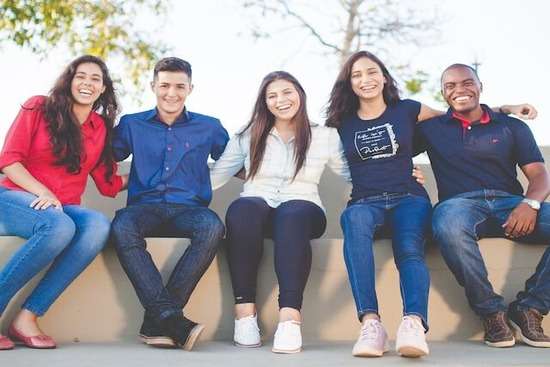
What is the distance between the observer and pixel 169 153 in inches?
128

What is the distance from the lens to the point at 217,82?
9070 mm

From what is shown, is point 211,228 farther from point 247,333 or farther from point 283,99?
point 283,99

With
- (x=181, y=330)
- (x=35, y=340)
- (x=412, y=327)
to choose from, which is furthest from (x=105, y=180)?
(x=412, y=327)

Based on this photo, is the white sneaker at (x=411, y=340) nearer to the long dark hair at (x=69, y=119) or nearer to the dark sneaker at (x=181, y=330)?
the dark sneaker at (x=181, y=330)

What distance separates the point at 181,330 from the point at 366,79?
1.40 meters

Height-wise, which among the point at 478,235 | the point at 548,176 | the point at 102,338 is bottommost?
the point at 102,338

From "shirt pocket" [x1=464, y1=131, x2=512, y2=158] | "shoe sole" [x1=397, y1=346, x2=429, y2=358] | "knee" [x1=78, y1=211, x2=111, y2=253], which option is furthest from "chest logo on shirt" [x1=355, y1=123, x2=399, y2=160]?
"knee" [x1=78, y1=211, x2=111, y2=253]

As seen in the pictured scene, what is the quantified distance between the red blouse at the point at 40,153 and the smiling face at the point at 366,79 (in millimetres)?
1169

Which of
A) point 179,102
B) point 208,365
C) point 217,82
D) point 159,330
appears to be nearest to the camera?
point 208,365

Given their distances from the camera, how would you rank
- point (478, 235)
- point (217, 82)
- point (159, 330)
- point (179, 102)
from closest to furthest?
point (159, 330), point (478, 235), point (179, 102), point (217, 82)

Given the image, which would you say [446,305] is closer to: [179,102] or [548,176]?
[548,176]

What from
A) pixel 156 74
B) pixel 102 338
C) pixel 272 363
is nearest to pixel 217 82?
pixel 156 74

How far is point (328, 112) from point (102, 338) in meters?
1.40

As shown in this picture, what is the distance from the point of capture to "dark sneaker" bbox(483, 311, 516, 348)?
9.00ft
